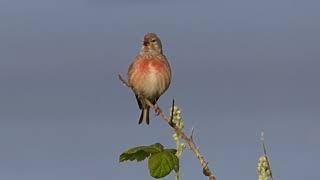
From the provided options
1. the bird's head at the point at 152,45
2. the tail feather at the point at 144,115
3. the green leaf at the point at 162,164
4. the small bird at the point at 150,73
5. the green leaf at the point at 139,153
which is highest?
the bird's head at the point at 152,45

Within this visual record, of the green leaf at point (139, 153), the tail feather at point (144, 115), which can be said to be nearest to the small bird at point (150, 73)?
the tail feather at point (144, 115)

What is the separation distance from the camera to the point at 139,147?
4500 mm

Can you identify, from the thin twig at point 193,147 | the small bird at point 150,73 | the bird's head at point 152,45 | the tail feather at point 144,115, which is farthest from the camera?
the bird's head at point 152,45

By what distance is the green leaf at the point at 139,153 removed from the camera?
14.4 feet

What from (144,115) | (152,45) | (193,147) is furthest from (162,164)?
(152,45)

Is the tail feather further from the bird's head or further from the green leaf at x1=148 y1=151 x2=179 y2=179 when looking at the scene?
the green leaf at x1=148 y1=151 x2=179 y2=179

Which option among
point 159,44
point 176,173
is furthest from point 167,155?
point 159,44

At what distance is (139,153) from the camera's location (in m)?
4.43

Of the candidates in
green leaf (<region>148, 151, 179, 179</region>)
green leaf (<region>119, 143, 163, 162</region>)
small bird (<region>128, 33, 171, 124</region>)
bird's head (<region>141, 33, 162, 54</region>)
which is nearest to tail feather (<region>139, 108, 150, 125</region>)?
small bird (<region>128, 33, 171, 124</region>)

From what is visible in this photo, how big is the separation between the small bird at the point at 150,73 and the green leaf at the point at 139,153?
836 cm

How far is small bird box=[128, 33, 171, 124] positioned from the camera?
1319cm

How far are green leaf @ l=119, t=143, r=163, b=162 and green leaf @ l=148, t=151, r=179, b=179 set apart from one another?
0.14 metres

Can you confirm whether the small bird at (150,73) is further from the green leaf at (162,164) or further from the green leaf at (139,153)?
the green leaf at (162,164)

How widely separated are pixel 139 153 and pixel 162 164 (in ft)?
1.34
